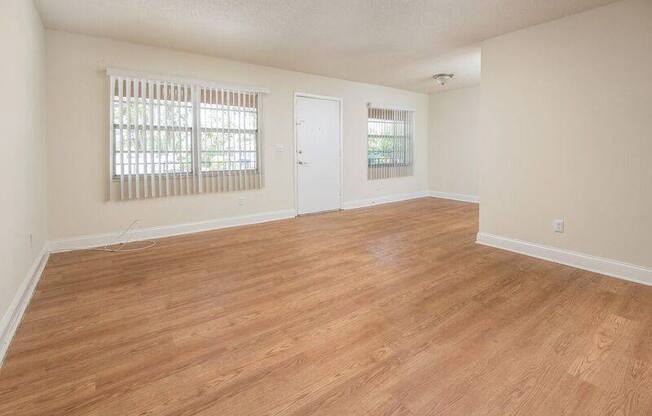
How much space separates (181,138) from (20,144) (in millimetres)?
1972

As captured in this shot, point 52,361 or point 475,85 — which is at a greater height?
point 475,85

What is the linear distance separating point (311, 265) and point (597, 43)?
127 inches

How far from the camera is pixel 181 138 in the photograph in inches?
174

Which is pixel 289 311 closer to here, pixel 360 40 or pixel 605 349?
pixel 605 349

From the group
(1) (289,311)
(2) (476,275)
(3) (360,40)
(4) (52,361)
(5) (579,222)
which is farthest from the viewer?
(3) (360,40)

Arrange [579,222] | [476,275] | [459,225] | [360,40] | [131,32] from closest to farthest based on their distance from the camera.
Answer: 1. [476,275]
2. [579,222]
3. [131,32]
4. [360,40]
5. [459,225]

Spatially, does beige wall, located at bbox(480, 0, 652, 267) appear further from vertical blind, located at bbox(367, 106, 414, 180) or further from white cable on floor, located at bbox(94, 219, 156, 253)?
white cable on floor, located at bbox(94, 219, 156, 253)

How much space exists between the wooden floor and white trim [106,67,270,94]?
210 centimetres

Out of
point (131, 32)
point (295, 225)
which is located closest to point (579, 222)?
point (295, 225)

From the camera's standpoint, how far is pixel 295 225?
5.11 m

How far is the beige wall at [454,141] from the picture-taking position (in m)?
7.01

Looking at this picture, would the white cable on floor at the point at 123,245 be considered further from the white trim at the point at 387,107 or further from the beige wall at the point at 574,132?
the white trim at the point at 387,107

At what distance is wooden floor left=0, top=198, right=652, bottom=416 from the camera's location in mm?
1487

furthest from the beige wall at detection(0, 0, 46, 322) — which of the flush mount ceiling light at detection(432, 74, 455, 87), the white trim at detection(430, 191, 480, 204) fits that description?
the white trim at detection(430, 191, 480, 204)
